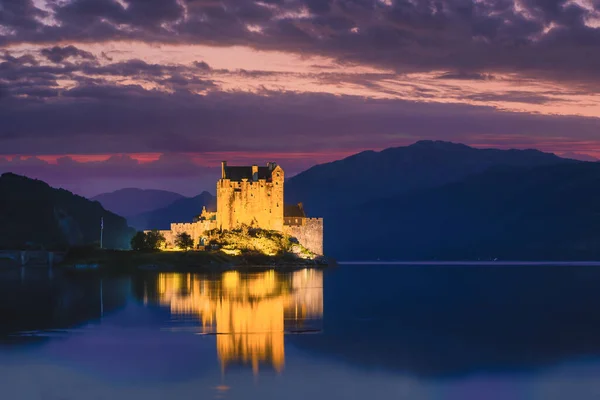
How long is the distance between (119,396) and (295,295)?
38585 millimetres

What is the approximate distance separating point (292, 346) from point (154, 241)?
90238 millimetres

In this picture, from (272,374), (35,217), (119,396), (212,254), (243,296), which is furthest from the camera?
(35,217)

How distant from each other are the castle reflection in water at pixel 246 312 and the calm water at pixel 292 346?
87mm

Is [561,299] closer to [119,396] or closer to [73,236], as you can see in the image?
[119,396]

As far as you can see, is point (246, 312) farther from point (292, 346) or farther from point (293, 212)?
point (293, 212)

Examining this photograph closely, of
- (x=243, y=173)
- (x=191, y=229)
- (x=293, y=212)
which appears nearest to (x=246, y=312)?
(x=191, y=229)

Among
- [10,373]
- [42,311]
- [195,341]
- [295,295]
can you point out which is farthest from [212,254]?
[10,373]

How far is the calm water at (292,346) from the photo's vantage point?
29484 mm

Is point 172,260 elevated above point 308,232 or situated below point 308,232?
below

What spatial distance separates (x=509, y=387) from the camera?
97.8ft

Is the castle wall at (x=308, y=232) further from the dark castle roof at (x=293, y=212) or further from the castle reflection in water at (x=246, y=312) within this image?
A: the castle reflection in water at (x=246, y=312)

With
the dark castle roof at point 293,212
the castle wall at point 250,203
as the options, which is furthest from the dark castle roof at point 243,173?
the dark castle roof at point 293,212

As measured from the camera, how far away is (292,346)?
124 ft

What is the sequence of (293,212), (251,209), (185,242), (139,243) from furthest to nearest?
(293,212) → (251,209) → (185,242) → (139,243)
